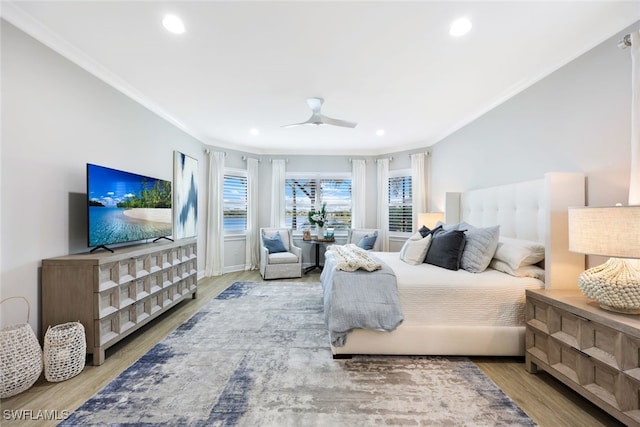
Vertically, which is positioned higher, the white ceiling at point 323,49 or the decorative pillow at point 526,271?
the white ceiling at point 323,49

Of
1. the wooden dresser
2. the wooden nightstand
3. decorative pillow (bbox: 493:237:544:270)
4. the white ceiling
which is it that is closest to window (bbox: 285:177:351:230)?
the white ceiling

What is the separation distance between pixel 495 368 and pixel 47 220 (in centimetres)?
377

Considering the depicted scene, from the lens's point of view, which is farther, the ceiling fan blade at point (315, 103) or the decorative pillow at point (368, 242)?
the decorative pillow at point (368, 242)

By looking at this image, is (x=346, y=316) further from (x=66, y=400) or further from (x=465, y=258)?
(x=66, y=400)

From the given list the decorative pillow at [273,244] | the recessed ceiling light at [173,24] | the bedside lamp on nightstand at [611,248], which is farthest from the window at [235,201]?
the bedside lamp on nightstand at [611,248]

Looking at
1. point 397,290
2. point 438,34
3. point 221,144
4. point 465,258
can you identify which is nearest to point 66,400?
point 397,290

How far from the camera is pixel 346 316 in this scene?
2121 millimetres

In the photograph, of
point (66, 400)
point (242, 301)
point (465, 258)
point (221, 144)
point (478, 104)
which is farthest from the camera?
point (221, 144)

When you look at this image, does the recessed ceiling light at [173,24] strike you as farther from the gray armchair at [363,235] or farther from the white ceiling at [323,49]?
the gray armchair at [363,235]

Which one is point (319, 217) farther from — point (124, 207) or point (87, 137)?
point (87, 137)

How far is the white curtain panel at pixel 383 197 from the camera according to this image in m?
5.61

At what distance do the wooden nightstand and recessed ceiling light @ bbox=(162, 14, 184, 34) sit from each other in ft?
10.7

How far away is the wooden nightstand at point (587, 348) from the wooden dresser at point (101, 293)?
3.31 meters

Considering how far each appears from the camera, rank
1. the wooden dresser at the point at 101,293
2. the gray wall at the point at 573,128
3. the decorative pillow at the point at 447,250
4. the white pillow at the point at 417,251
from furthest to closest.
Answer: the white pillow at the point at 417,251, the decorative pillow at the point at 447,250, the wooden dresser at the point at 101,293, the gray wall at the point at 573,128
